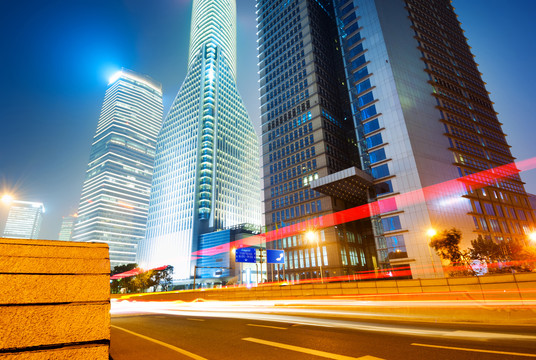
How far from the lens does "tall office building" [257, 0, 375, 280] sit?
68.6 meters

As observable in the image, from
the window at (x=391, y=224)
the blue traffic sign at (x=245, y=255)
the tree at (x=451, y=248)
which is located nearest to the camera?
the tree at (x=451, y=248)

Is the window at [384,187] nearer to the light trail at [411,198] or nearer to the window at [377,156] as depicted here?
the light trail at [411,198]

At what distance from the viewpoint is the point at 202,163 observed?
138125 millimetres

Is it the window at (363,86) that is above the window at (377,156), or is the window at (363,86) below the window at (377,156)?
above

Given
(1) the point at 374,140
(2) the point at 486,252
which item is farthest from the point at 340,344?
(1) the point at 374,140

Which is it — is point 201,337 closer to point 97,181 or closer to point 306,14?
point 306,14

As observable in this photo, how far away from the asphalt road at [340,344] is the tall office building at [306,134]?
2171 inches

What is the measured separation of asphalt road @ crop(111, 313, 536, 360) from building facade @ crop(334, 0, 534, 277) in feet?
126

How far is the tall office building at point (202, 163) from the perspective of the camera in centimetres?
13012

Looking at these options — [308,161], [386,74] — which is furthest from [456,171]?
[308,161]

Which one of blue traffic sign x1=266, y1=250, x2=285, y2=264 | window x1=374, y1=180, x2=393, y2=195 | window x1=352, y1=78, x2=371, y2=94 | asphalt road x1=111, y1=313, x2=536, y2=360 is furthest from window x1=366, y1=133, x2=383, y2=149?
asphalt road x1=111, y1=313, x2=536, y2=360

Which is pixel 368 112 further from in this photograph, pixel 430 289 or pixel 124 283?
pixel 124 283

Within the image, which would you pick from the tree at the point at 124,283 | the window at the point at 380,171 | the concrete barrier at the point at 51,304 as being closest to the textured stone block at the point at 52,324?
the concrete barrier at the point at 51,304

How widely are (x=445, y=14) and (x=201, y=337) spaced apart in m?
105
